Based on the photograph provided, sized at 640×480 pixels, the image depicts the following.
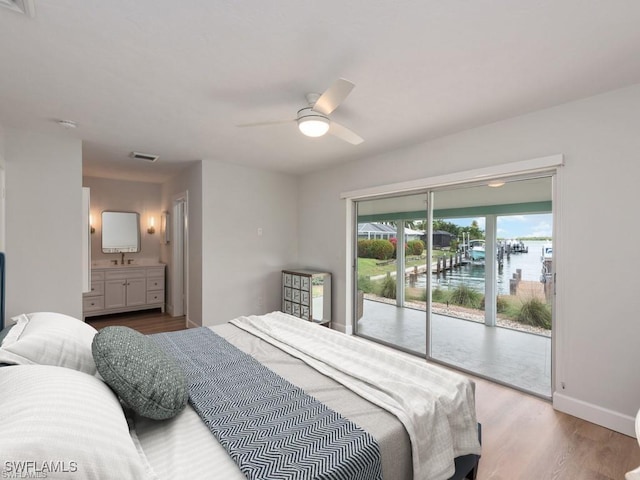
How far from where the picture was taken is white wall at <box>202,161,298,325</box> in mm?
4344

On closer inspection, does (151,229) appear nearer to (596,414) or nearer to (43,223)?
(43,223)

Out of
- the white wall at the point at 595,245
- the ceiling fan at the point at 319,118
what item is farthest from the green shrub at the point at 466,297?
the ceiling fan at the point at 319,118

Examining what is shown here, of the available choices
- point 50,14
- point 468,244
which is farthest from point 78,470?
point 468,244

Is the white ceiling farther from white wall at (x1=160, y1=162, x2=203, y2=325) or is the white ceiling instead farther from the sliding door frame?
white wall at (x1=160, y1=162, x2=203, y2=325)

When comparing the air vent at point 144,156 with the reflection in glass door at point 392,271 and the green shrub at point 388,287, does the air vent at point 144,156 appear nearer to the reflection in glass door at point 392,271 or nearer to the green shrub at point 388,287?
the reflection in glass door at point 392,271

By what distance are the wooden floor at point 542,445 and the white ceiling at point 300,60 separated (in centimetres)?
249

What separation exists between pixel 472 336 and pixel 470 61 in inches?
105

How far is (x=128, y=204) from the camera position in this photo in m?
5.88

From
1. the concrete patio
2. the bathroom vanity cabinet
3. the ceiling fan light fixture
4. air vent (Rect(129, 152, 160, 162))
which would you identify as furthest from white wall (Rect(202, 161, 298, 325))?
the ceiling fan light fixture

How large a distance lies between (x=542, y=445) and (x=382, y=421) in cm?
158

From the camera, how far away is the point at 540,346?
9.48 ft

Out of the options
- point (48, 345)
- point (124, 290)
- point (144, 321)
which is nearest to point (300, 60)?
point (48, 345)

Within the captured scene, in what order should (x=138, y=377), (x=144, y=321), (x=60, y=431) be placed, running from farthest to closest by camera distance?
(x=144, y=321) → (x=138, y=377) → (x=60, y=431)

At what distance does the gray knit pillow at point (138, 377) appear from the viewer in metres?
1.22
